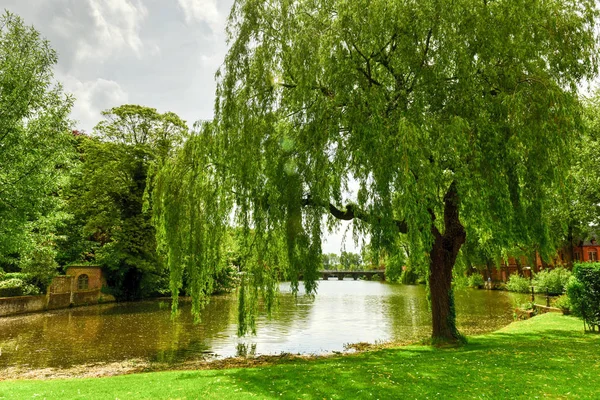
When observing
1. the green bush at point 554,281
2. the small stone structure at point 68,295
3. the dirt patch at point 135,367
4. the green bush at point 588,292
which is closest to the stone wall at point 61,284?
the small stone structure at point 68,295

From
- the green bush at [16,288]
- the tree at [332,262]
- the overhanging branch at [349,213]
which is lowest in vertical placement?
the green bush at [16,288]

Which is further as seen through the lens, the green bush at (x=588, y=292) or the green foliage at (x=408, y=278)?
the green foliage at (x=408, y=278)

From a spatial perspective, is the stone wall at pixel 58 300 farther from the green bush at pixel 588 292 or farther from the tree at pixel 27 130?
the green bush at pixel 588 292

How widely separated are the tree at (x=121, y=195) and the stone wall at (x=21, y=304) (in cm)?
562

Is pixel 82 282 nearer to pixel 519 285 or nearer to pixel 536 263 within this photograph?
pixel 519 285

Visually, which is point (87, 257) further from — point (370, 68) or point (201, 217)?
point (370, 68)

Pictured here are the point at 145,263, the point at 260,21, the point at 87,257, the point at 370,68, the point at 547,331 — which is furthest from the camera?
the point at 87,257

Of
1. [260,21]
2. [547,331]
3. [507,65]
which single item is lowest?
[547,331]

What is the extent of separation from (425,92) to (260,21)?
18.0ft

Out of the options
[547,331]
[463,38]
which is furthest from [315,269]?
A: [547,331]

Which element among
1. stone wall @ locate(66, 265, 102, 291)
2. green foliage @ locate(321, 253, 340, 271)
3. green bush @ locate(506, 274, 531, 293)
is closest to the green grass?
green foliage @ locate(321, 253, 340, 271)

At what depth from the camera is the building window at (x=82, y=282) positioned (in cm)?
3281

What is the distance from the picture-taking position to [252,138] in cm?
1175

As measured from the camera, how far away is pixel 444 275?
12.9 metres
